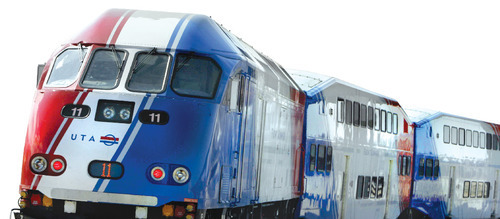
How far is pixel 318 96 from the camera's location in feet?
66.0

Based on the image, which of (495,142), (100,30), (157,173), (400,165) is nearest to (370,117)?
(400,165)

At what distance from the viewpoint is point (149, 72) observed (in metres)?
11.6

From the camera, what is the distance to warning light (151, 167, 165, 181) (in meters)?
11.2

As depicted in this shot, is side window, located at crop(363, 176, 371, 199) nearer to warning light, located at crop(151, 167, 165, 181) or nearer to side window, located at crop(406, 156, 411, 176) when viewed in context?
side window, located at crop(406, 156, 411, 176)

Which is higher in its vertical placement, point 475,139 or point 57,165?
point 475,139

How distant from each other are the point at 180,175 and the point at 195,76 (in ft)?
4.91

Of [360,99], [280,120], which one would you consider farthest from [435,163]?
[280,120]

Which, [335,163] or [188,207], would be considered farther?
[335,163]

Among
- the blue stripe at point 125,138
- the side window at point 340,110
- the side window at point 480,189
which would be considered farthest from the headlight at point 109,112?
the side window at point 480,189

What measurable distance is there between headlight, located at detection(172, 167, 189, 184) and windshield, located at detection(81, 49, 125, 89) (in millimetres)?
1542

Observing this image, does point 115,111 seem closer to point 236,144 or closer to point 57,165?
point 57,165

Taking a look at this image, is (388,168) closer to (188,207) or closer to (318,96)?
(318,96)

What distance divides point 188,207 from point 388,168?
16133 mm

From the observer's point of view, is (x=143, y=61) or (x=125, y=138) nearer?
(x=125, y=138)
